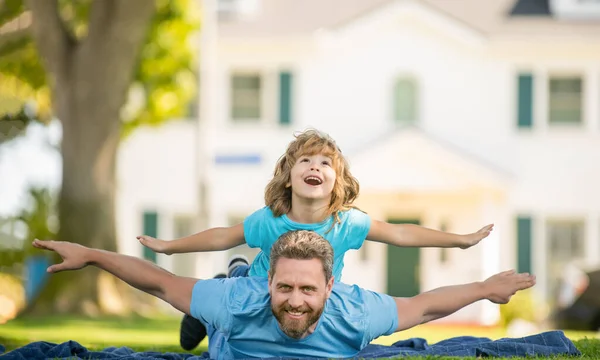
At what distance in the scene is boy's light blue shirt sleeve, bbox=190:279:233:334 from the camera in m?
5.98

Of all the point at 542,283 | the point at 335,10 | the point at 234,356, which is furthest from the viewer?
the point at 335,10

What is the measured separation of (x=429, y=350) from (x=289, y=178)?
1.30 meters

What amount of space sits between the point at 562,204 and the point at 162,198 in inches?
361

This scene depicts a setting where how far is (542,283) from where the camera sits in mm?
24672

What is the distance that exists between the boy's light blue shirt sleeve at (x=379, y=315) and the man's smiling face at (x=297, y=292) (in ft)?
1.24

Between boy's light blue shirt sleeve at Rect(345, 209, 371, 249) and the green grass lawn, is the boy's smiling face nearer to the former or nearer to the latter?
boy's light blue shirt sleeve at Rect(345, 209, 371, 249)

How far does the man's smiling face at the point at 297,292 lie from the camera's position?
5.68 m

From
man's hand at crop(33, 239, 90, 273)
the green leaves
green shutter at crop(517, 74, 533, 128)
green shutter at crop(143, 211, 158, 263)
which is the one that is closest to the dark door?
green shutter at crop(517, 74, 533, 128)

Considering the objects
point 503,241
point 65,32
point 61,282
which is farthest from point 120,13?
point 503,241

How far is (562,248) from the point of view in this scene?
24844mm

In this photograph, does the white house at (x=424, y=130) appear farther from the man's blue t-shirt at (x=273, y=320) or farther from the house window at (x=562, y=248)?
the man's blue t-shirt at (x=273, y=320)

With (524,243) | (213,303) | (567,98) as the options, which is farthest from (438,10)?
(213,303)

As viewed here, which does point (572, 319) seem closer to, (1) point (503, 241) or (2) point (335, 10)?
(1) point (503, 241)

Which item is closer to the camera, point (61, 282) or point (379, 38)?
point (61, 282)
